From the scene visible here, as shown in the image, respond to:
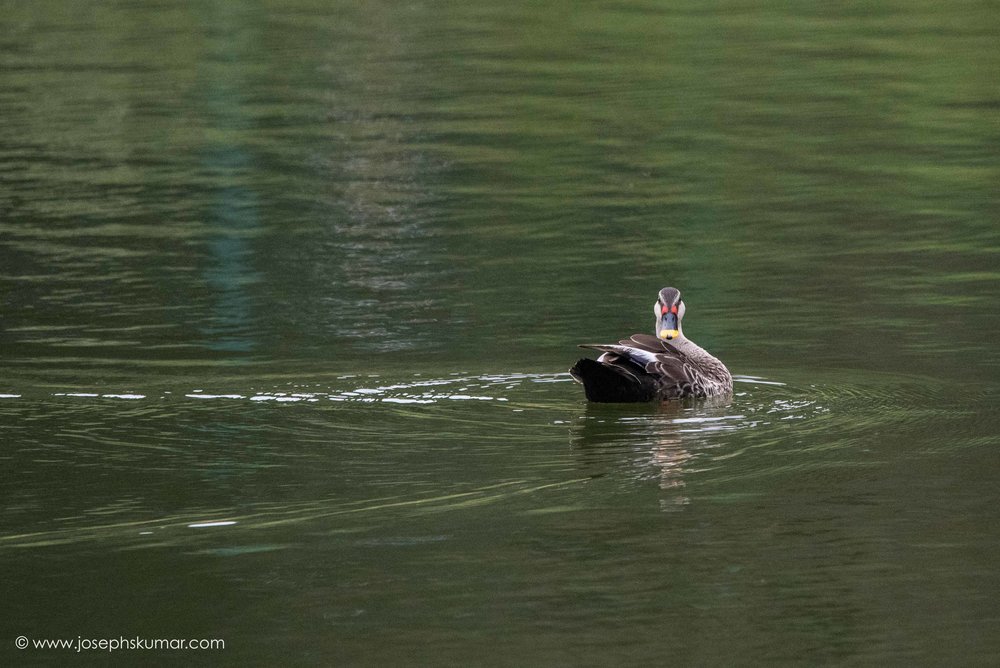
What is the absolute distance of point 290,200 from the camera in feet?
71.6

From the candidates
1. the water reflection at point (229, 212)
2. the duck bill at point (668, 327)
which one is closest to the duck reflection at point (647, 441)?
the duck bill at point (668, 327)

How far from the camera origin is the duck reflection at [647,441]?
10617 millimetres

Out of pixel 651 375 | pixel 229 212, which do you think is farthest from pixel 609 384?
pixel 229 212

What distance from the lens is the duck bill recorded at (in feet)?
43.2

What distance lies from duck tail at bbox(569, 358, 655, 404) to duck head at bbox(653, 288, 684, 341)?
28.8 inches

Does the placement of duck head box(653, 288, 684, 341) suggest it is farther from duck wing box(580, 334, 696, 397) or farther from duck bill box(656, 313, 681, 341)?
duck wing box(580, 334, 696, 397)

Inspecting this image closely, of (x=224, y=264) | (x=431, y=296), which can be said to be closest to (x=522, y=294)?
(x=431, y=296)

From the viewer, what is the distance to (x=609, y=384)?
1235 cm

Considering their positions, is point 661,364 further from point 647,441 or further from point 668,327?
point 647,441

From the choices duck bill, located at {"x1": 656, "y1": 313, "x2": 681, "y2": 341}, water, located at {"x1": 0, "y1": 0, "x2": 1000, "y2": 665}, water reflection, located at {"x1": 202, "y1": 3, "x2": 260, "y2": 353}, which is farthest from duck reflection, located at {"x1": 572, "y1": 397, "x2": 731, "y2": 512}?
water reflection, located at {"x1": 202, "y1": 3, "x2": 260, "y2": 353}

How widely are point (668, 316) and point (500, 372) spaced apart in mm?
1099

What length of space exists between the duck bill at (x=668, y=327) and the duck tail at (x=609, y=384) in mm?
722

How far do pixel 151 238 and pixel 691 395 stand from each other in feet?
28.5

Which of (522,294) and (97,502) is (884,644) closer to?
(97,502)
